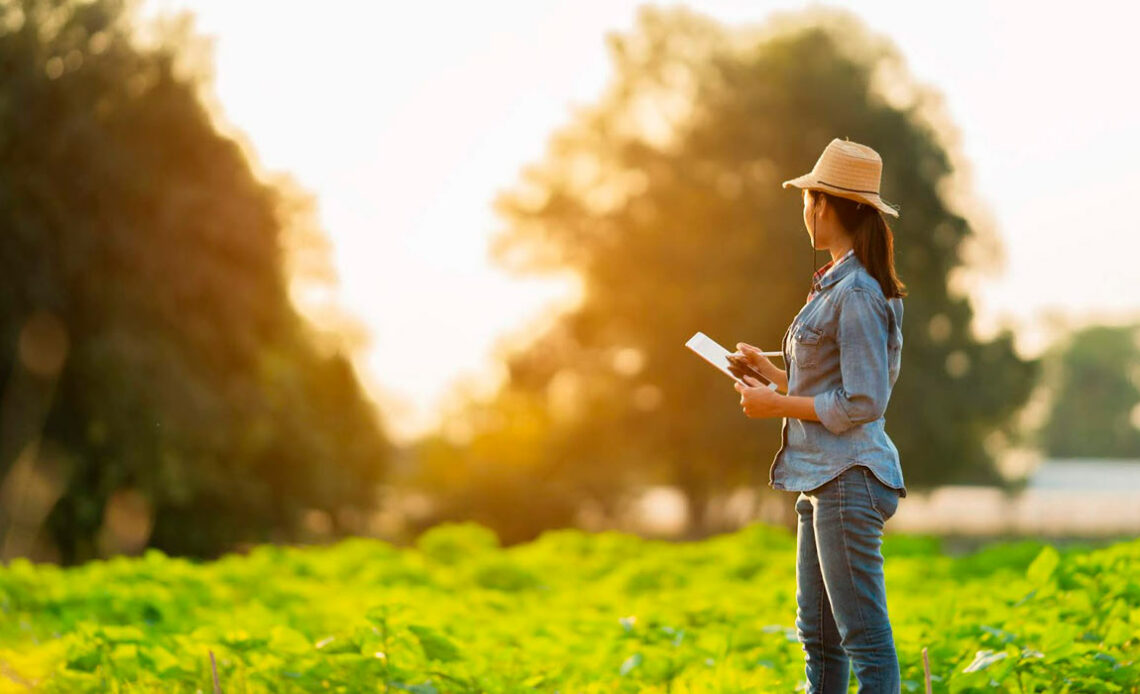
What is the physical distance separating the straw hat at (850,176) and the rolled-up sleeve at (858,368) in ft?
0.99

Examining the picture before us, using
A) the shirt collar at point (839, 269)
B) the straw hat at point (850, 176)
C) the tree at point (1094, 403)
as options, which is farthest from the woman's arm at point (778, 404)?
the tree at point (1094, 403)

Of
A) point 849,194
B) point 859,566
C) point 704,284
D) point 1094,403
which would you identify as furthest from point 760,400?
point 1094,403

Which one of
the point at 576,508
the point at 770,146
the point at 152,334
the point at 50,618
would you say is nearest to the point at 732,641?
the point at 50,618

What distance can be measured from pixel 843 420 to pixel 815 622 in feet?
2.28

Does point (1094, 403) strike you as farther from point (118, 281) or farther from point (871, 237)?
point (871, 237)

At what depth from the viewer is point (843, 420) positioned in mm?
3270

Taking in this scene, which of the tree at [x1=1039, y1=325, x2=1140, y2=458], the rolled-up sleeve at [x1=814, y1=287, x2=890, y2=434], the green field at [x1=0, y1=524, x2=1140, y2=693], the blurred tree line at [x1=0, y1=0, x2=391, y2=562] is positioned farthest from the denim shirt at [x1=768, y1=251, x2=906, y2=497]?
the tree at [x1=1039, y1=325, x2=1140, y2=458]

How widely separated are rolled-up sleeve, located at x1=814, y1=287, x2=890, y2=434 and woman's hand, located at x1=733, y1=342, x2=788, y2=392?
0.95 feet

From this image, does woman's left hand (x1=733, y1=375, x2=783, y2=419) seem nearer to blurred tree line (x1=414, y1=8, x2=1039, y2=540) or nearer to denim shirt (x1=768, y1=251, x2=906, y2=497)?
denim shirt (x1=768, y1=251, x2=906, y2=497)

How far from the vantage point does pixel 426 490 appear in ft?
79.0

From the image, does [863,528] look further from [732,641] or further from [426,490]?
[426,490]

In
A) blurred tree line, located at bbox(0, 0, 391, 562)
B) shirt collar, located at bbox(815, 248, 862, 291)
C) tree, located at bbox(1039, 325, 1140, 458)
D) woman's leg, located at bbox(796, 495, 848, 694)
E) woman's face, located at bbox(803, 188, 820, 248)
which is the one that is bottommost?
woman's leg, located at bbox(796, 495, 848, 694)

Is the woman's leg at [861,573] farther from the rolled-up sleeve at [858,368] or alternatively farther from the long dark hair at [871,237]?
the long dark hair at [871,237]

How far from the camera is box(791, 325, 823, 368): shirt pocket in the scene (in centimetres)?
343
